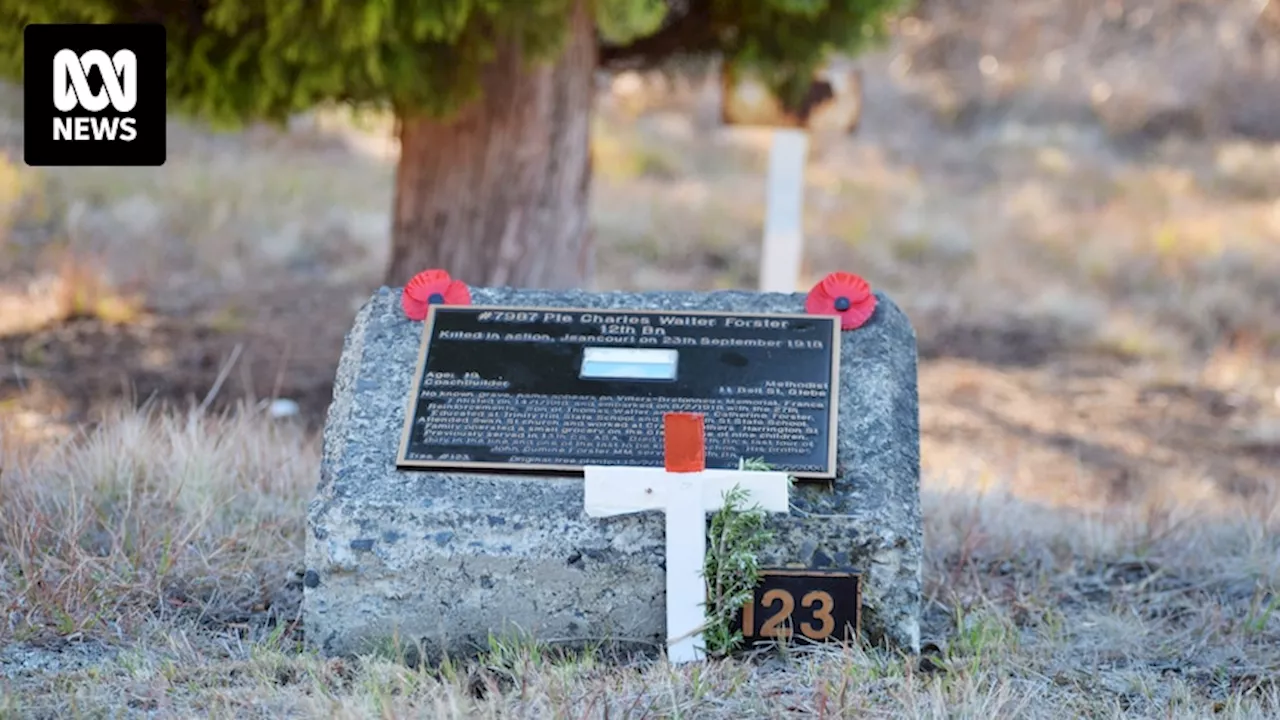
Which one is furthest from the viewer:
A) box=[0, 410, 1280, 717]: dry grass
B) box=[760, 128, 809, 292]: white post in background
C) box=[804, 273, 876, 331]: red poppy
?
box=[760, 128, 809, 292]: white post in background

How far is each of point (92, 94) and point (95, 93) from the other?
0.7 inches

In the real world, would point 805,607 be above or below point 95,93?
below

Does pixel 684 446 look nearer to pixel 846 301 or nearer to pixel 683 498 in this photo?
pixel 683 498

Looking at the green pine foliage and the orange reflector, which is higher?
the green pine foliage

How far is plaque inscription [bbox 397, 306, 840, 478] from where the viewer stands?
3262 mm

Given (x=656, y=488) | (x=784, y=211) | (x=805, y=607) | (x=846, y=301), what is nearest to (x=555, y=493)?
(x=656, y=488)

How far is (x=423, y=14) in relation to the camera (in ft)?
14.8

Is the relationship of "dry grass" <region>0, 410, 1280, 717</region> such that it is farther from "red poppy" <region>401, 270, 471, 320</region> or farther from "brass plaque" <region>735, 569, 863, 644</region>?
"red poppy" <region>401, 270, 471, 320</region>

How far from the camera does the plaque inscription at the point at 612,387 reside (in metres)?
3.26

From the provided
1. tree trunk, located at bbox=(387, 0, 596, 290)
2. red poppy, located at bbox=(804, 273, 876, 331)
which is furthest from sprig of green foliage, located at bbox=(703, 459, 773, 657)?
tree trunk, located at bbox=(387, 0, 596, 290)

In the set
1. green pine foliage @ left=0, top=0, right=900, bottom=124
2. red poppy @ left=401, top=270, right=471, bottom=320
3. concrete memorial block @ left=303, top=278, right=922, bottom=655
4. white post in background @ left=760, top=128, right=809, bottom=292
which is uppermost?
green pine foliage @ left=0, top=0, right=900, bottom=124

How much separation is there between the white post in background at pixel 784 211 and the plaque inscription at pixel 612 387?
3.19m

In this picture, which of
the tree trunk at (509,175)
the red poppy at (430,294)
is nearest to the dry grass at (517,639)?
the red poppy at (430,294)

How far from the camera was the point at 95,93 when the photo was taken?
14.5ft
